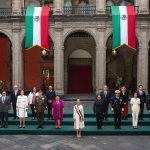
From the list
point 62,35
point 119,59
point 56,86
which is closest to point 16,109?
point 56,86

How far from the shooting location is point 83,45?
28.1 metres

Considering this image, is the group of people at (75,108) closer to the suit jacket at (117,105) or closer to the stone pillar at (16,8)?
the suit jacket at (117,105)

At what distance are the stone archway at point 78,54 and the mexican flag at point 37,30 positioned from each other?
5.59 meters

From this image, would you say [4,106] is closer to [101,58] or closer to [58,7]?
[101,58]

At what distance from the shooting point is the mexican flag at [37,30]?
2223 centimetres

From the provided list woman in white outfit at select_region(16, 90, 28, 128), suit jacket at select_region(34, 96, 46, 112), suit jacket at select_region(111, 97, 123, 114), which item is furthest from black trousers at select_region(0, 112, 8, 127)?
suit jacket at select_region(111, 97, 123, 114)

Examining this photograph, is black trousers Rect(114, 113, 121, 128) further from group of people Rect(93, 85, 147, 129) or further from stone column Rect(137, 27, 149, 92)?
stone column Rect(137, 27, 149, 92)

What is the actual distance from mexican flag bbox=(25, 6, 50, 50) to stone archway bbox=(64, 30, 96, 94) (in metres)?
5.59

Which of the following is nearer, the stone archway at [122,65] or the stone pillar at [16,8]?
the stone pillar at [16,8]

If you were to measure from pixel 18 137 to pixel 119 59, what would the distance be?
626 inches

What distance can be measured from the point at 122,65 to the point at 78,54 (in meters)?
4.27

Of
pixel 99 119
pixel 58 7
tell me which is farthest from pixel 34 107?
pixel 58 7

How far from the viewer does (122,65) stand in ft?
95.0

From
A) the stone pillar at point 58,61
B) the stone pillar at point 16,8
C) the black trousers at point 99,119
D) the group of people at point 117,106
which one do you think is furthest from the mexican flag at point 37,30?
the black trousers at point 99,119
